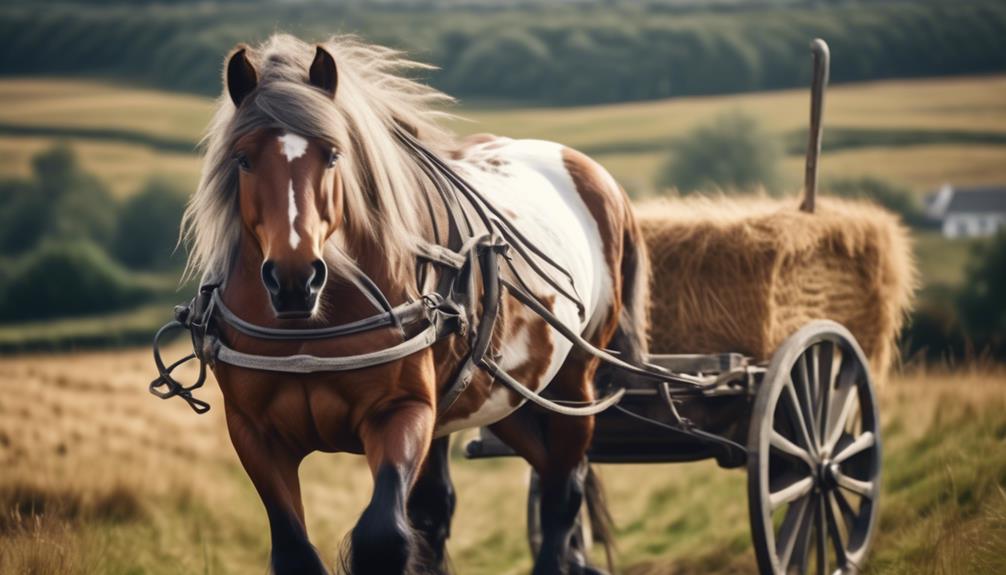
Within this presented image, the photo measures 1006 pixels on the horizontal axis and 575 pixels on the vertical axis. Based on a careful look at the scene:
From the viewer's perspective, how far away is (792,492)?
5.28 metres

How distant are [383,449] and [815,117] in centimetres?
347

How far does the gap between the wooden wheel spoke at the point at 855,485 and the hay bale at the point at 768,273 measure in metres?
0.66

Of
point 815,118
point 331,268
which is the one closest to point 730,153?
point 815,118

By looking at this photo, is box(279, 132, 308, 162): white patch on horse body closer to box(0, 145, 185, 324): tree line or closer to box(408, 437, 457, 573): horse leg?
box(408, 437, 457, 573): horse leg

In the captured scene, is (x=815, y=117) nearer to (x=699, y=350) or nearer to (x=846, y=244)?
(x=846, y=244)

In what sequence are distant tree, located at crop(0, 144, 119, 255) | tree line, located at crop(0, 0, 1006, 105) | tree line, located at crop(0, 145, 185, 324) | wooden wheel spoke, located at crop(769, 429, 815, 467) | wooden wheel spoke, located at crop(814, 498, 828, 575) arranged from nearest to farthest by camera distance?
wooden wheel spoke, located at crop(769, 429, 815, 467) < wooden wheel spoke, located at crop(814, 498, 828, 575) < tree line, located at crop(0, 145, 185, 324) < distant tree, located at crop(0, 144, 119, 255) < tree line, located at crop(0, 0, 1006, 105)

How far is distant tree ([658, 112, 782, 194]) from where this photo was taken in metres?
53.6

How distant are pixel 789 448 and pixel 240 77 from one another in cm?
302

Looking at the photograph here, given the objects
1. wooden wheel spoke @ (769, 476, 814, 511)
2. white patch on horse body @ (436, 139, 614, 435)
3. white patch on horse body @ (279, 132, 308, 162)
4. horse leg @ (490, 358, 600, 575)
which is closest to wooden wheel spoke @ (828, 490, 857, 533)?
wooden wheel spoke @ (769, 476, 814, 511)

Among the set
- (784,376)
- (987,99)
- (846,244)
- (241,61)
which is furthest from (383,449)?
(987,99)

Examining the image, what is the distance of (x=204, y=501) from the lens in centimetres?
803

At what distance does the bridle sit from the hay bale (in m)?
1.24

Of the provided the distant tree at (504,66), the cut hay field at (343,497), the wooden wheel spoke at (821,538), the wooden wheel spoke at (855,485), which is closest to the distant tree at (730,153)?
the distant tree at (504,66)

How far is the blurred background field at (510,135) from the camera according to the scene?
283 inches
